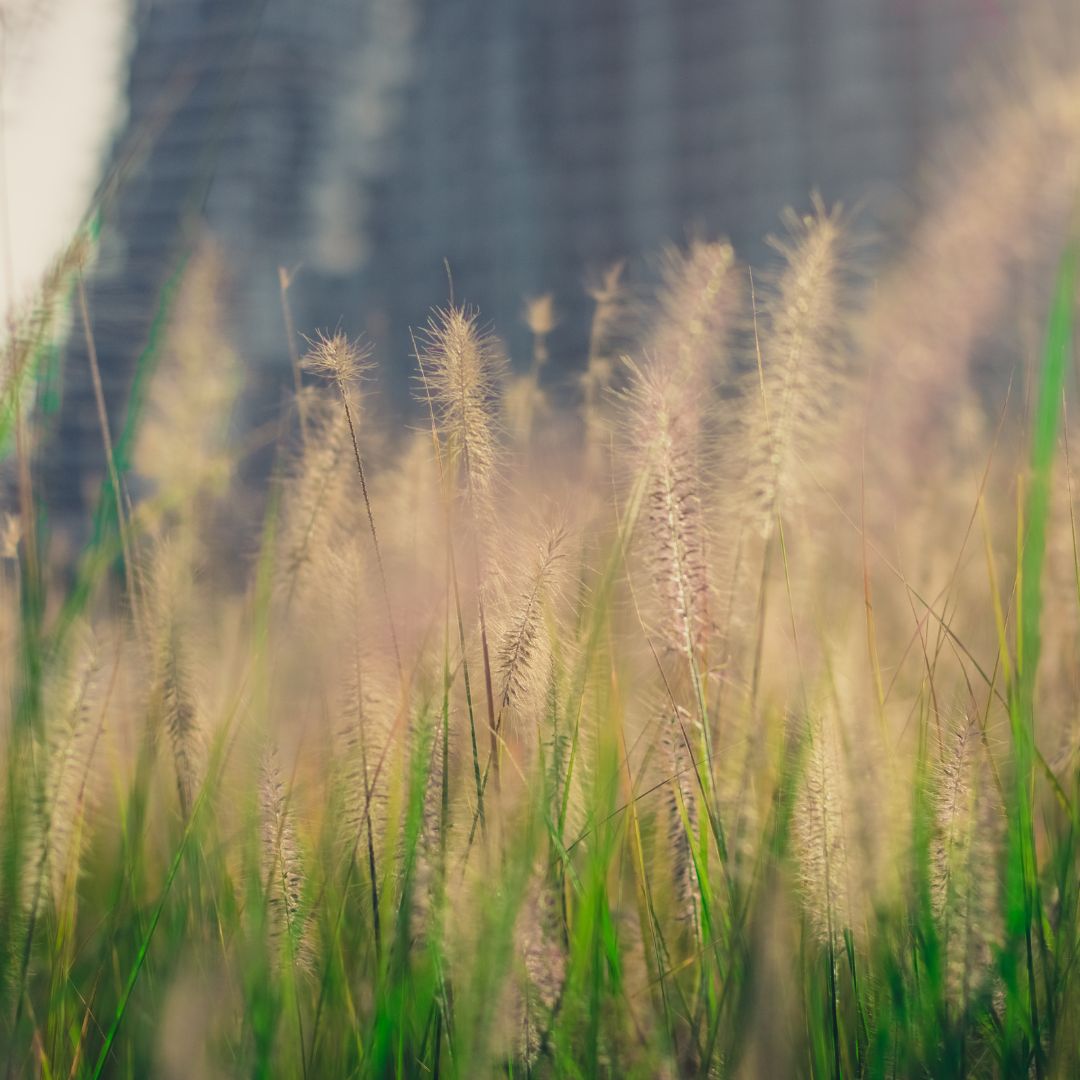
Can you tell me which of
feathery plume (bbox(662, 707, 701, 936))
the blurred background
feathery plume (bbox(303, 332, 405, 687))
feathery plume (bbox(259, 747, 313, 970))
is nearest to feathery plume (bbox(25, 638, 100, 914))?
feathery plume (bbox(259, 747, 313, 970))

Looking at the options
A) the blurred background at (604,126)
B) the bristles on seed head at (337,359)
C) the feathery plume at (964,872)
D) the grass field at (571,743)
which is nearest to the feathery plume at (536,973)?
the grass field at (571,743)

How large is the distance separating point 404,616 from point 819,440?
467 millimetres

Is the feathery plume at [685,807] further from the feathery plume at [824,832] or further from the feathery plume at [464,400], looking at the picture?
A: the feathery plume at [464,400]

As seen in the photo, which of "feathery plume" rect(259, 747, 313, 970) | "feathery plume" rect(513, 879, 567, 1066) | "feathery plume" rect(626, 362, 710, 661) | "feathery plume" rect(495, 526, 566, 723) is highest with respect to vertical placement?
"feathery plume" rect(626, 362, 710, 661)

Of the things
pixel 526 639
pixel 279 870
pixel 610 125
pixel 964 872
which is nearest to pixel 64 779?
pixel 279 870

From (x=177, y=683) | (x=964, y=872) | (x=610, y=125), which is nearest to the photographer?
(x=964, y=872)

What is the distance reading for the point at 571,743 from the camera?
83 centimetres

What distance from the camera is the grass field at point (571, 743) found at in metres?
0.77

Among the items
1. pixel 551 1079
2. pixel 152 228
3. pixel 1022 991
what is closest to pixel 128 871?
pixel 551 1079

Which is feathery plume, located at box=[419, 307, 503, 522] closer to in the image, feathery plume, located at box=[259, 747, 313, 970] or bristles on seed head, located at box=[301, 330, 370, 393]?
bristles on seed head, located at box=[301, 330, 370, 393]

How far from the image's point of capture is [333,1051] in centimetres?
86

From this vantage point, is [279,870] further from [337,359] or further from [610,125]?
[610,125]

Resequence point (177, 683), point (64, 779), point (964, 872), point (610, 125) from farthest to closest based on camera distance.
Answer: point (610, 125) < point (177, 683) < point (64, 779) < point (964, 872)

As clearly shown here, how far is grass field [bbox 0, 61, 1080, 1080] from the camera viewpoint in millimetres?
767
